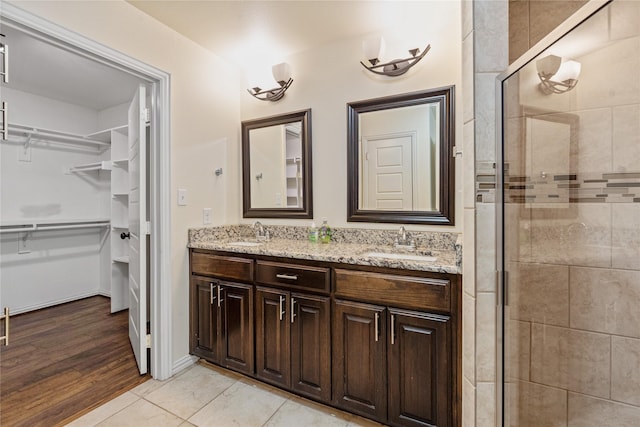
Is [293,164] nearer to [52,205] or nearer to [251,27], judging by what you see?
[251,27]

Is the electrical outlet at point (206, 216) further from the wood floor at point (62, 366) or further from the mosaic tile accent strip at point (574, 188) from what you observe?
the mosaic tile accent strip at point (574, 188)

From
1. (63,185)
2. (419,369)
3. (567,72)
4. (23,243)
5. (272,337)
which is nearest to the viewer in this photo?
(567,72)

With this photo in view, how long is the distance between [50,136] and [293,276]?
11.3 feet

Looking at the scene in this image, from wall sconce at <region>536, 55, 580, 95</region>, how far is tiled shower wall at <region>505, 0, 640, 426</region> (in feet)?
0.08

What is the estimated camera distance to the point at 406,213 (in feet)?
6.32

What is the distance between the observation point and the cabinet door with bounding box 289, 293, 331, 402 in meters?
1.60

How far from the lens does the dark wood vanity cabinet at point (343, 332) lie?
4.42 feet

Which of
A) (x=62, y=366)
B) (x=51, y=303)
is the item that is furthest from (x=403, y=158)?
(x=51, y=303)

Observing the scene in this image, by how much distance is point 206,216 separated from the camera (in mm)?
2268

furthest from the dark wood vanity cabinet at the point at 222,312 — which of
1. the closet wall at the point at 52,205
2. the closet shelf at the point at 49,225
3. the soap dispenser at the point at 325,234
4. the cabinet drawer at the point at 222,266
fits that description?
the closet shelf at the point at 49,225

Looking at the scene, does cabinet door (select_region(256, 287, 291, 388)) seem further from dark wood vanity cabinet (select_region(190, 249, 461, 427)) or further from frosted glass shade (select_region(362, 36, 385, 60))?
frosted glass shade (select_region(362, 36, 385, 60))

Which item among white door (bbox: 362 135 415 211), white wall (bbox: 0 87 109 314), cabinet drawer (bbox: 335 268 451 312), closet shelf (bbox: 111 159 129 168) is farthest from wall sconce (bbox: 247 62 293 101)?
white wall (bbox: 0 87 109 314)

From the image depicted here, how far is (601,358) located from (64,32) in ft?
9.35

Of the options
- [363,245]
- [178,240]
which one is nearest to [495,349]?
[363,245]
